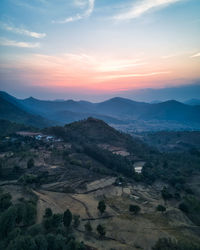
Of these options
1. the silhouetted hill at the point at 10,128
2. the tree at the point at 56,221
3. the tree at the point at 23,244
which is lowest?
the tree at the point at 56,221

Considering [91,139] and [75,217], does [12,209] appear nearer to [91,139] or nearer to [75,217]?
[75,217]

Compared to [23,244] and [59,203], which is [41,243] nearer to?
[23,244]

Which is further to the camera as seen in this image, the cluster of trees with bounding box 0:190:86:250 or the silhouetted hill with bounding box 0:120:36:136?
the silhouetted hill with bounding box 0:120:36:136

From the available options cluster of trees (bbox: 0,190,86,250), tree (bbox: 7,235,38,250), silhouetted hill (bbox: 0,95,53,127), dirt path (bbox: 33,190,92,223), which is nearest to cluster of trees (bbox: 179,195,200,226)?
dirt path (bbox: 33,190,92,223)

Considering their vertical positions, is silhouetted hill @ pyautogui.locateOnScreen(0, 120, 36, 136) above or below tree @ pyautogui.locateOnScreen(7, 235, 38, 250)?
above

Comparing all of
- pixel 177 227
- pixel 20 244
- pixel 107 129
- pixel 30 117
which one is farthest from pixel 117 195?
pixel 30 117

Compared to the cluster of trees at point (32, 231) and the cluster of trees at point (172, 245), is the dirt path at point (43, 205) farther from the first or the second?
the cluster of trees at point (172, 245)

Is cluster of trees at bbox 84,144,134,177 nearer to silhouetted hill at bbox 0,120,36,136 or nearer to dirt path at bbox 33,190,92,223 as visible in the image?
dirt path at bbox 33,190,92,223

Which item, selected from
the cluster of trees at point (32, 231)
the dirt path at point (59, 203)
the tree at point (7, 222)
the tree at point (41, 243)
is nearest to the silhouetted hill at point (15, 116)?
the dirt path at point (59, 203)

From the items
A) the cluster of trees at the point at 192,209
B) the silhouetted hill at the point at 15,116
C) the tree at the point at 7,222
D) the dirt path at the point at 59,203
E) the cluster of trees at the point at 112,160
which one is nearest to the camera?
the tree at the point at 7,222

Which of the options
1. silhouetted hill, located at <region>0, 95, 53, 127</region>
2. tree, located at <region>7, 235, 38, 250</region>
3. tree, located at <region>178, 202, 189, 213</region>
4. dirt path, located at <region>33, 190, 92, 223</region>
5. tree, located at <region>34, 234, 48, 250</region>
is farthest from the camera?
silhouetted hill, located at <region>0, 95, 53, 127</region>

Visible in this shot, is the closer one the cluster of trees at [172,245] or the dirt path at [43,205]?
the cluster of trees at [172,245]
